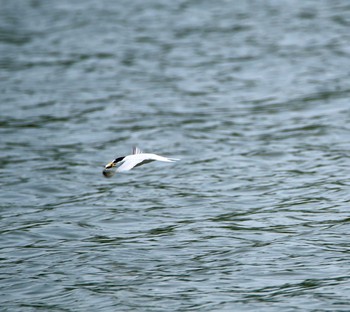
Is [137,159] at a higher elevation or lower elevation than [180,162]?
higher

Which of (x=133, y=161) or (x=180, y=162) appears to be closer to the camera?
(x=133, y=161)

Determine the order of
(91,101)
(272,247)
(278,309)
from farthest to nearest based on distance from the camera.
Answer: (91,101) → (272,247) → (278,309)

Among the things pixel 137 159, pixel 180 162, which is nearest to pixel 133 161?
pixel 137 159

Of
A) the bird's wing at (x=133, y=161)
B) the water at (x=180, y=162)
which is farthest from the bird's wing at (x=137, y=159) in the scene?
the water at (x=180, y=162)

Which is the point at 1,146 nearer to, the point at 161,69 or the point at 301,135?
the point at 301,135

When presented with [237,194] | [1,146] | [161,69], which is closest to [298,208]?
[237,194]

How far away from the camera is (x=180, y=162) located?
13734mm

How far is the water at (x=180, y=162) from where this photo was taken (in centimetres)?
894

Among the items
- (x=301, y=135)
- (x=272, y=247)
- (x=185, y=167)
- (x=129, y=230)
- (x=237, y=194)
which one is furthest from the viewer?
(x=301, y=135)

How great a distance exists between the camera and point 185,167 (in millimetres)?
13406

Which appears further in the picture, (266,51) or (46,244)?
(266,51)

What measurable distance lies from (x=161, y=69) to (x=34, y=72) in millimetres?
2929

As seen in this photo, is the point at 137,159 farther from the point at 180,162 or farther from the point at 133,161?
the point at 180,162

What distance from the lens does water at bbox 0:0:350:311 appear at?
8.94 m
